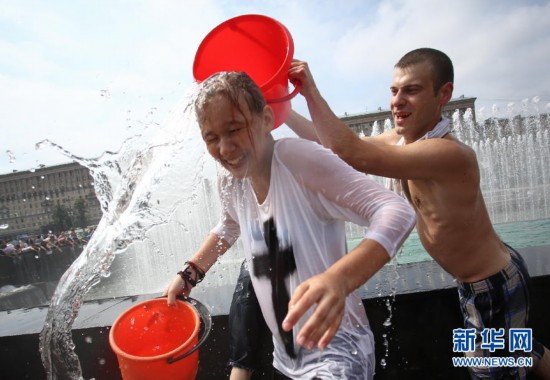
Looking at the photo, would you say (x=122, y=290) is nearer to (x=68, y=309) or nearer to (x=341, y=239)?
(x=68, y=309)

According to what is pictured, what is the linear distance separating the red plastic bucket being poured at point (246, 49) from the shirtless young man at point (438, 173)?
0.30 meters

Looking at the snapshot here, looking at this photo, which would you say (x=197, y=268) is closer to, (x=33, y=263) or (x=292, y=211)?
(x=292, y=211)

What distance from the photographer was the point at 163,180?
297 cm

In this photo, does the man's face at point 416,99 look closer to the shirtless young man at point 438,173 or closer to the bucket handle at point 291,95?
the shirtless young man at point 438,173

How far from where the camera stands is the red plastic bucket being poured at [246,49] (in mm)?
2045

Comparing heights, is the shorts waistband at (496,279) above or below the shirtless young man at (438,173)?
below

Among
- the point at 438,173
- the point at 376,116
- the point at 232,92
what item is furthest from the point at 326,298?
the point at 376,116

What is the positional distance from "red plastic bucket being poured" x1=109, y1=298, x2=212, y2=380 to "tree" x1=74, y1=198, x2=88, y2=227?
81.4 metres

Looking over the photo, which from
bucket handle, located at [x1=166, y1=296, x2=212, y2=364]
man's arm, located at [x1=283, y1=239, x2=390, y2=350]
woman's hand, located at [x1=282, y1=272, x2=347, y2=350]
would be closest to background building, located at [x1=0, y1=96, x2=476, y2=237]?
bucket handle, located at [x1=166, y1=296, x2=212, y2=364]

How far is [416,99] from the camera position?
7.75ft

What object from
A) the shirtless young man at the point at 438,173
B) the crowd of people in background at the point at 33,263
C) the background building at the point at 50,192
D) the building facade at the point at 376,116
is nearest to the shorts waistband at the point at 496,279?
the shirtless young man at the point at 438,173

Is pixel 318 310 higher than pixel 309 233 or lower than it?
lower

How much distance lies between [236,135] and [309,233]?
1.67ft

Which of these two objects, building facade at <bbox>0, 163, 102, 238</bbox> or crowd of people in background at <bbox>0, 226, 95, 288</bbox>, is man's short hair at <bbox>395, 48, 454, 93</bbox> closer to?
crowd of people in background at <bbox>0, 226, 95, 288</bbox>
